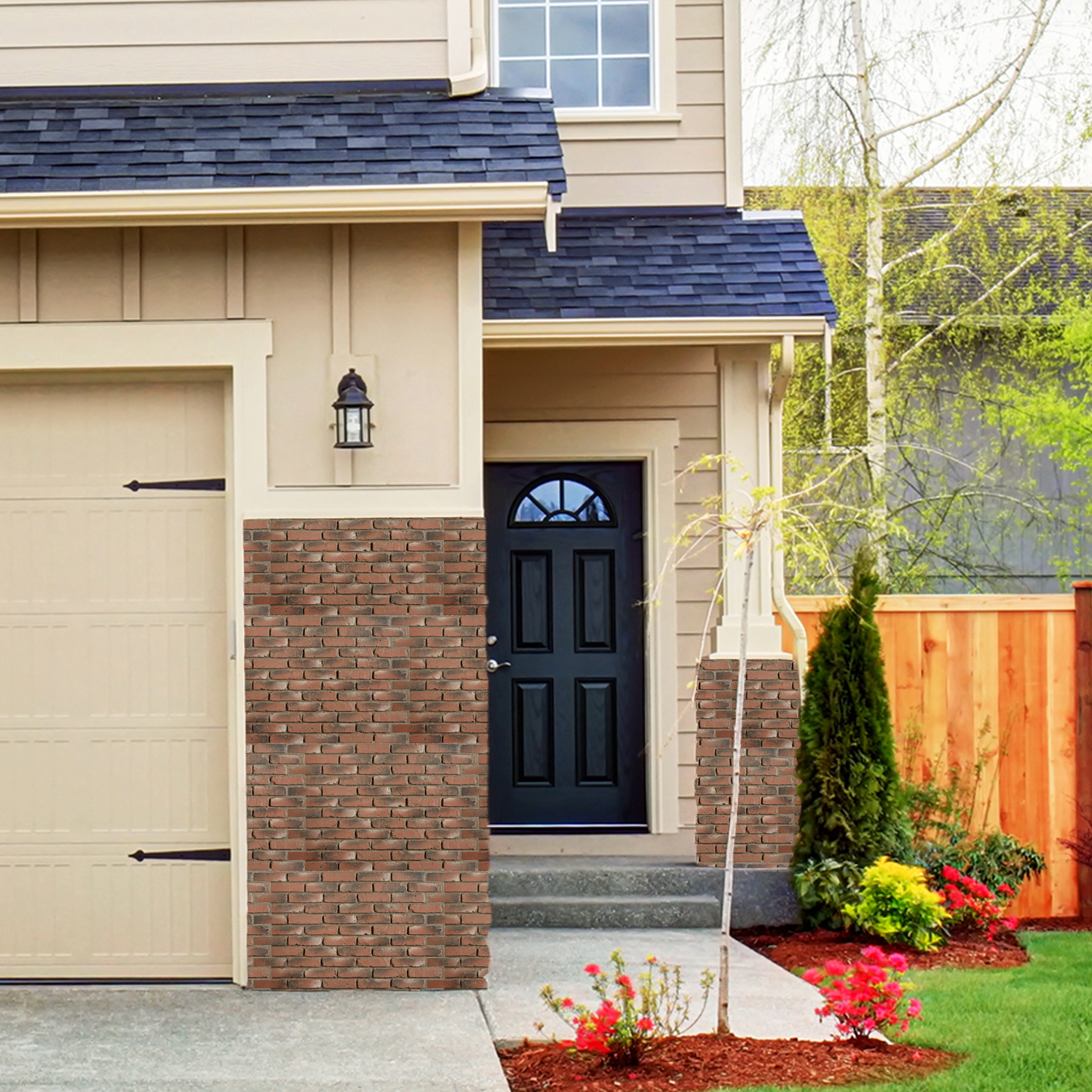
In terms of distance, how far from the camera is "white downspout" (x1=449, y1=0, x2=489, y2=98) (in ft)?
20.5

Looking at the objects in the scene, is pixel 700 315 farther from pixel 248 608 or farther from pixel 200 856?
pixel 200 856

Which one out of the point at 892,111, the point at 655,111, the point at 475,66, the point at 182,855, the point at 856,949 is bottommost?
the point at 856,949

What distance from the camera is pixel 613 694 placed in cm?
830

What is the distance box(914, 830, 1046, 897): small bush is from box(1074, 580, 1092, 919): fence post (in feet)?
1.40

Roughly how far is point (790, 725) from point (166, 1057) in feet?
12.3

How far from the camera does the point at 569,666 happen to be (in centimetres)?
830

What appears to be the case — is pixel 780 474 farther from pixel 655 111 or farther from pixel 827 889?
pixel 655 111

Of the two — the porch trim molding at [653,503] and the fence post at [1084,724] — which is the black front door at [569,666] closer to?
the porch trim molding at [653,503]

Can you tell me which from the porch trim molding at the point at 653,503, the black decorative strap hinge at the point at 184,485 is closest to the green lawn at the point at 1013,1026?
the porch trim molding at the point at 653,503

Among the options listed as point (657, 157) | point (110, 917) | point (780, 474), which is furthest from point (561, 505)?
point (110, 917)

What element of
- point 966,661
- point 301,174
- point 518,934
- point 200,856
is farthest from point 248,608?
point 966,661

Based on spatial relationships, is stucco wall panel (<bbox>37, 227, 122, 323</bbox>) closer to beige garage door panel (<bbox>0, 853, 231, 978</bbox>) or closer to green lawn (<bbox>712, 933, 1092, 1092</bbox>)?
beige garage door panel (<bbox>0, 853, 231, 978</bbox>)

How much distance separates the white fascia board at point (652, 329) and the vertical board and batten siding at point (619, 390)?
2.68 ft

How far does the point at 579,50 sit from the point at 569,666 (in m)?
3.55
